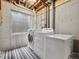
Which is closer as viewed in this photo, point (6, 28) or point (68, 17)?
point (68, 17)

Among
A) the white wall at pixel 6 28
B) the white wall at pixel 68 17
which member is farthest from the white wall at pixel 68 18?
the white wall at pixel 6 28

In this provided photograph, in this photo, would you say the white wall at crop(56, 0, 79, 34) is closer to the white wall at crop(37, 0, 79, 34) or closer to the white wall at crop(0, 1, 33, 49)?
the white wall at crop(37, 0, 79, 34)

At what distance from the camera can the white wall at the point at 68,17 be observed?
2.55 m

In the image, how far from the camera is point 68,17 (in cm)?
291

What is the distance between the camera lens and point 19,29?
227 inches

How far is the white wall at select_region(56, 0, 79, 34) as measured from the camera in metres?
2.55

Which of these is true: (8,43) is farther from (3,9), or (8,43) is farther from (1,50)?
(3,9)

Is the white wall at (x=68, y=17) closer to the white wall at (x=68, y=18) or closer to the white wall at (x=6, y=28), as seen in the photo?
the white wall at (x=68, y=18)

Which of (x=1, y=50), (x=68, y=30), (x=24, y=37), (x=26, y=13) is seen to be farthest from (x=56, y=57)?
(x=26, y=13)

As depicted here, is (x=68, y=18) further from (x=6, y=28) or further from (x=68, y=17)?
(x=6, y=28)

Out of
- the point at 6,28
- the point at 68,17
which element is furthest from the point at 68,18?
the point at 6,28

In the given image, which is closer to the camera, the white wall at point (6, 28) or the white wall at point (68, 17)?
the white wall at point (68, 17)

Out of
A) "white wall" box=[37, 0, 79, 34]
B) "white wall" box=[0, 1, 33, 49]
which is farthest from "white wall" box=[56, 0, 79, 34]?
"white wall" box=[0, 1, 33, 49]

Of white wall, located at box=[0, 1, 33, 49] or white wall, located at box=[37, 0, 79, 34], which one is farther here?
white wall, located at box=[0, 1, 33, 49]
